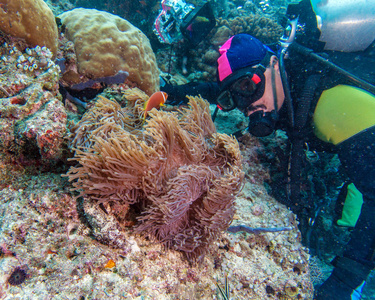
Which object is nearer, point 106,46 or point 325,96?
point 106,46

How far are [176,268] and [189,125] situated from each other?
1434 mm

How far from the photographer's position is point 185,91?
446 cm

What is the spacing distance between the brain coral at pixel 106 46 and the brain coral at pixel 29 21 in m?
0.49

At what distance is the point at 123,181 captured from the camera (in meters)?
1.50

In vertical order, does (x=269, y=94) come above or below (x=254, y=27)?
below

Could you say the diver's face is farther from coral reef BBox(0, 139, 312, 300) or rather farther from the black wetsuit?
coral reef BBox(0, 139, 312, 300)

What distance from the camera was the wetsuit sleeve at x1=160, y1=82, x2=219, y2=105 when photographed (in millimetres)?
4395

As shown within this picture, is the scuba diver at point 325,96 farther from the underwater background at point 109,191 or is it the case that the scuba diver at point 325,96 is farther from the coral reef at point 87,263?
the coral reef at point 87,263

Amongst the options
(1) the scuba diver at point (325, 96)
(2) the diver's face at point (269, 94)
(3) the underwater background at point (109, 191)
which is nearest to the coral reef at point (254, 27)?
(1) the scuba diver at point (325, 96)

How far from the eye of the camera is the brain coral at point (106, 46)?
8.98 feet

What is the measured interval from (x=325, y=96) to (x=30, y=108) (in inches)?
149

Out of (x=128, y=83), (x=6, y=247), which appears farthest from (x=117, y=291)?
(x=128, y=83)

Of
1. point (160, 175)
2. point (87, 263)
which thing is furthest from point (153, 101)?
point (87, 263)

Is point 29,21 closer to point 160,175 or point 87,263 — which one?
point 160,175
